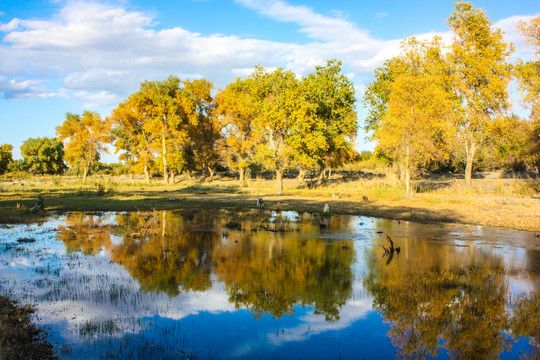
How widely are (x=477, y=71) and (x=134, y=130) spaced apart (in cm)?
4815

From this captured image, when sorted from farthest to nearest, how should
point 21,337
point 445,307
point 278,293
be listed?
point 278,293 → point 445,307 → point 21,337

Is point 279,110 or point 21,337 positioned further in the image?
point 279,110

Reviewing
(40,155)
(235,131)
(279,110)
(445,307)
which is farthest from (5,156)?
(445,307)

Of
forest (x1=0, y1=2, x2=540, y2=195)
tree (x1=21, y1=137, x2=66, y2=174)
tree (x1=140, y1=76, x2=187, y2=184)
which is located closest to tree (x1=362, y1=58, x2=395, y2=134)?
forest (x1=0, y1=2, x2=540, y2=195)

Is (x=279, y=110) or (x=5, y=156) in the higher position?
(x=279, y=110)

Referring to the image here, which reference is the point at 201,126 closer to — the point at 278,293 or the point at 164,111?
the point at 164,111

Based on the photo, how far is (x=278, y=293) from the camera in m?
10.1

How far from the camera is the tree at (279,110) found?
3838cm

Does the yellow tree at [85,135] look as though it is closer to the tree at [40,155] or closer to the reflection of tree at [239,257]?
the tree at [40,155]

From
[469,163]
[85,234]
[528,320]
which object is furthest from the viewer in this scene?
[469,163]

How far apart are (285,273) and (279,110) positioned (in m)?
28.1

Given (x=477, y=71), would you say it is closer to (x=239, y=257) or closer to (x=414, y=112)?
(x=414, y=112)

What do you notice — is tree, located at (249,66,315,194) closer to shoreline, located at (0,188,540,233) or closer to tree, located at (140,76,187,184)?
shoreline, located at (0,188,540,233)

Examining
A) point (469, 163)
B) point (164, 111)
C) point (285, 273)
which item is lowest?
point (285, 273)
